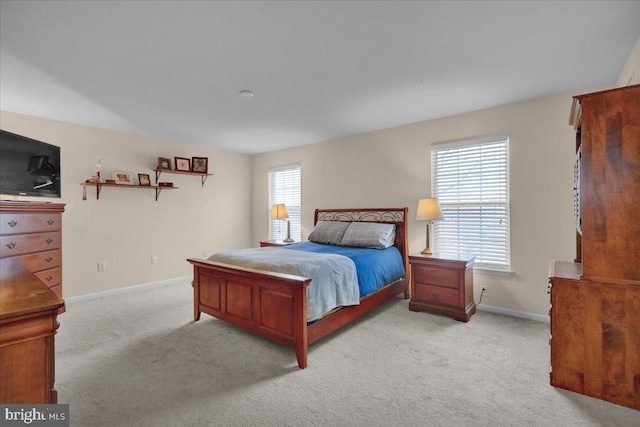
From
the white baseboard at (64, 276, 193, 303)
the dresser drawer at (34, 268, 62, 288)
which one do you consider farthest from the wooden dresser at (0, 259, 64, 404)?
the white baseboard at (64, 276, 193, 303)

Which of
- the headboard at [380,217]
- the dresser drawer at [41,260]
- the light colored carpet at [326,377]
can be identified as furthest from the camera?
the headboard at [380,217]

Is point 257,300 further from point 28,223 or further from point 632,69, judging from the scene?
point 632,69

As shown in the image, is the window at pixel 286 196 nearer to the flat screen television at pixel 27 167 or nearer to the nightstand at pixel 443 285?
the nightstand at pixel 443 285

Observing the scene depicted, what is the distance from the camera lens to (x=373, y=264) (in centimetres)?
337

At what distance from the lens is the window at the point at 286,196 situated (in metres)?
5.62

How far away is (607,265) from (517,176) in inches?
69.1

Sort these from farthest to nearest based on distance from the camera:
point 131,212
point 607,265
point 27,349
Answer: point 131,212 → point 607,265 → point 27,349

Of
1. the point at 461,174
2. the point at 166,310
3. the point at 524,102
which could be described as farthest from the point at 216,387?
the point at 524,102

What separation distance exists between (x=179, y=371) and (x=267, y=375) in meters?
0.68

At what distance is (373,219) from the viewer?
4504 millimetres

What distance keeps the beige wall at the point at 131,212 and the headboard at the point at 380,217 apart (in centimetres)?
206

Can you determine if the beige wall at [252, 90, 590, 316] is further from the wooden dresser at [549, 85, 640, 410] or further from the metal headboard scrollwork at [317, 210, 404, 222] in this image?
the wooden dresser at [549, 85, 640, 410]

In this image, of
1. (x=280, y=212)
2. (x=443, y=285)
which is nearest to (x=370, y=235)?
(x=443, y=285)

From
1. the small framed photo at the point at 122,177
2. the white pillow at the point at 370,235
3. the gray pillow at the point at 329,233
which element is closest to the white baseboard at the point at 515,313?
the white pillow at the point at 370,235
